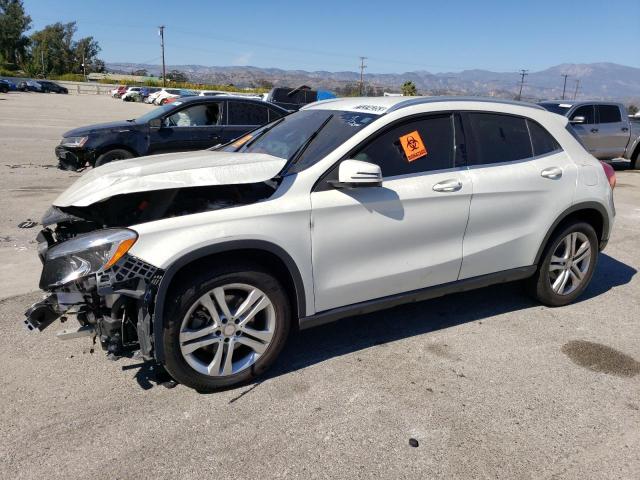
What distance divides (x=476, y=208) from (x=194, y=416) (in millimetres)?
2409

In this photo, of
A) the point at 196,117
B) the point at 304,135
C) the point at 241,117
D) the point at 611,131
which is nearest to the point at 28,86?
the point at 196,117

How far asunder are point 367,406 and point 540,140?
2652 mm

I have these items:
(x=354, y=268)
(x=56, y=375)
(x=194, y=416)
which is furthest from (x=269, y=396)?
(x=56, y=375)

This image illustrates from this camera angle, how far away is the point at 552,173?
13.7ft

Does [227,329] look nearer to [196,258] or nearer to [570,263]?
[196,258]

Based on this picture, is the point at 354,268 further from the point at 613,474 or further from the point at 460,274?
the point at 613,474

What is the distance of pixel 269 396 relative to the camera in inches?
123

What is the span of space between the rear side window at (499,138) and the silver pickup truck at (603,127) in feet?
31.0

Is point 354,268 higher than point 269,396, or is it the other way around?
point 354,268

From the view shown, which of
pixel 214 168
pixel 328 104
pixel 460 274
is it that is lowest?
pixel 460 274

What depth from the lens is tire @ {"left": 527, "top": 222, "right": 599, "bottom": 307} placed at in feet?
14.3

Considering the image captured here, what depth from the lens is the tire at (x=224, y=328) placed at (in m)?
2.88

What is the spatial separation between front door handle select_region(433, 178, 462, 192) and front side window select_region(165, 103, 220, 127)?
676cm

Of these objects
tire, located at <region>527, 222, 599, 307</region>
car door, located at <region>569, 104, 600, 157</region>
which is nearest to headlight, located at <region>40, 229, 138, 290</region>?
tire, located at <region>527, 222, 599, 307</region>
